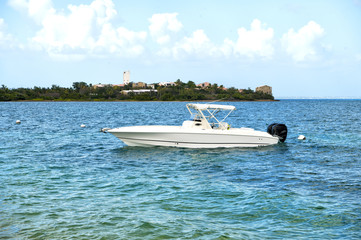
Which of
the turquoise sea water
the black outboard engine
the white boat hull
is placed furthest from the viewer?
the black outboard engine

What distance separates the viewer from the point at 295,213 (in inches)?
433

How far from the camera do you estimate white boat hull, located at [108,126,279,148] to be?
72.9 ft

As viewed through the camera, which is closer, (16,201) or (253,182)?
(16,201)

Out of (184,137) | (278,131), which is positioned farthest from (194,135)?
(278,131)

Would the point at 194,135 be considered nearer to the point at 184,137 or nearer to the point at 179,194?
the point at 184,137

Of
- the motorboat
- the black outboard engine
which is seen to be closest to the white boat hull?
the motorboat

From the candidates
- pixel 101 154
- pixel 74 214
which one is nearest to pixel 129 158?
pixel 101 154

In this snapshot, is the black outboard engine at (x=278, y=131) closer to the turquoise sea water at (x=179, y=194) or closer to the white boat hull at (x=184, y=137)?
the white boat hull at (x=184, y=137)

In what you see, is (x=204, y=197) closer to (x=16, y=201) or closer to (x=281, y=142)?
(x=16, y=201)

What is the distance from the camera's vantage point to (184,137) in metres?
22.3

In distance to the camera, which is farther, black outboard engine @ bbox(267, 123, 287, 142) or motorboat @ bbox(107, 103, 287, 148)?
black outboard engine @ bbox(267, 123, 287, 142)

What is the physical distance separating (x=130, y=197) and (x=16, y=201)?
12.2 feet

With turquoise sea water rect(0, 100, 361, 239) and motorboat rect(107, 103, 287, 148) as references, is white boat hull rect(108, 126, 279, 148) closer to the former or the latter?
motorboat rect(107, 103, 287, 148)

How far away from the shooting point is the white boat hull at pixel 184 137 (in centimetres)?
2222
